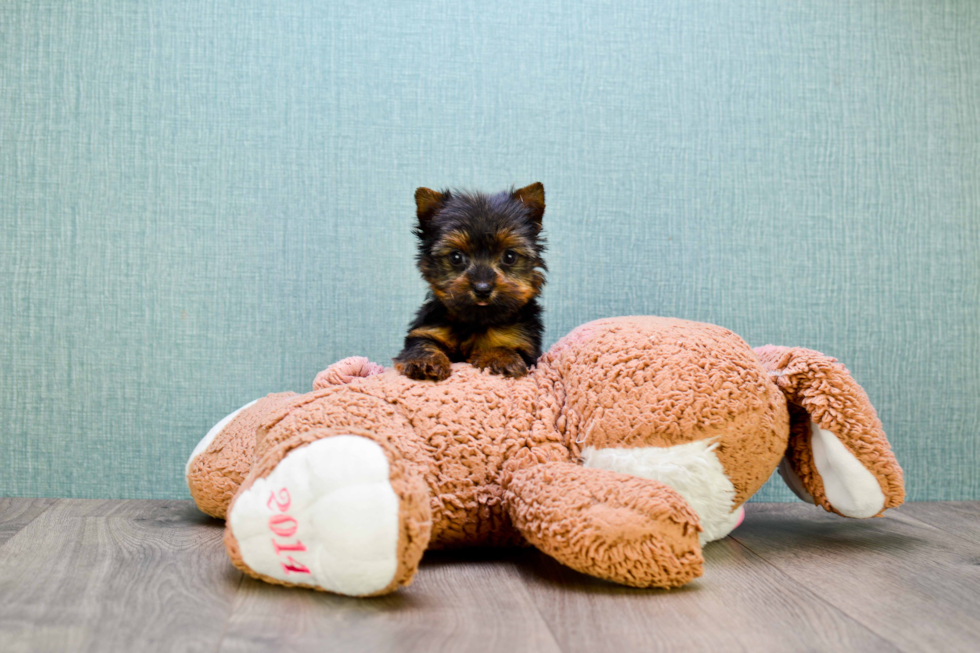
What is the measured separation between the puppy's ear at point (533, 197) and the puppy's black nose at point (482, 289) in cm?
24

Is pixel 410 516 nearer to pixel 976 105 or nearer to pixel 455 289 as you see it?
pixel 455 289

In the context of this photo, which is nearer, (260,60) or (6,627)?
(6,627)

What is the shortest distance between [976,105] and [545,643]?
212 centimetres

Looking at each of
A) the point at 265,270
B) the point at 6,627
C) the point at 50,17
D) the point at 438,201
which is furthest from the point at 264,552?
the point at 50,17

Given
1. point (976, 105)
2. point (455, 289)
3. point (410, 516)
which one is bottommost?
point (410, 516)

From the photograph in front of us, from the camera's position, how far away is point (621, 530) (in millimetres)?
1139

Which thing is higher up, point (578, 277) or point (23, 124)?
point (23, 124)

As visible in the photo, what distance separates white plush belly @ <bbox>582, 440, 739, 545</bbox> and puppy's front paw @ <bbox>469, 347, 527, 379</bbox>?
245 mm

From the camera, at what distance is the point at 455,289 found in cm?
150

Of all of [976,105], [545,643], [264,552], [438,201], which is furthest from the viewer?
[976,105]

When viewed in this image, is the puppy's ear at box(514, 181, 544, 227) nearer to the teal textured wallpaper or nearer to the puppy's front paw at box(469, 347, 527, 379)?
the puppy's front paw at box(469, 347, 527, 379)

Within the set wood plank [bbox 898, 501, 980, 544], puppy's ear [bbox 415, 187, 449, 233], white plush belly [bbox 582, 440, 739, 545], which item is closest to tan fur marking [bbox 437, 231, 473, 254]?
puppy's ear [bbox 415, 187, 449, 233]

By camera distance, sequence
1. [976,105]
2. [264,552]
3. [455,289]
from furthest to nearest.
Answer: [976,105]
[455,289]
[264,552]

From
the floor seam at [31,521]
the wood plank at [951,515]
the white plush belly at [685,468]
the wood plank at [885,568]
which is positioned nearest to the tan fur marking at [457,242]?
the white plush belly at [685,468]
